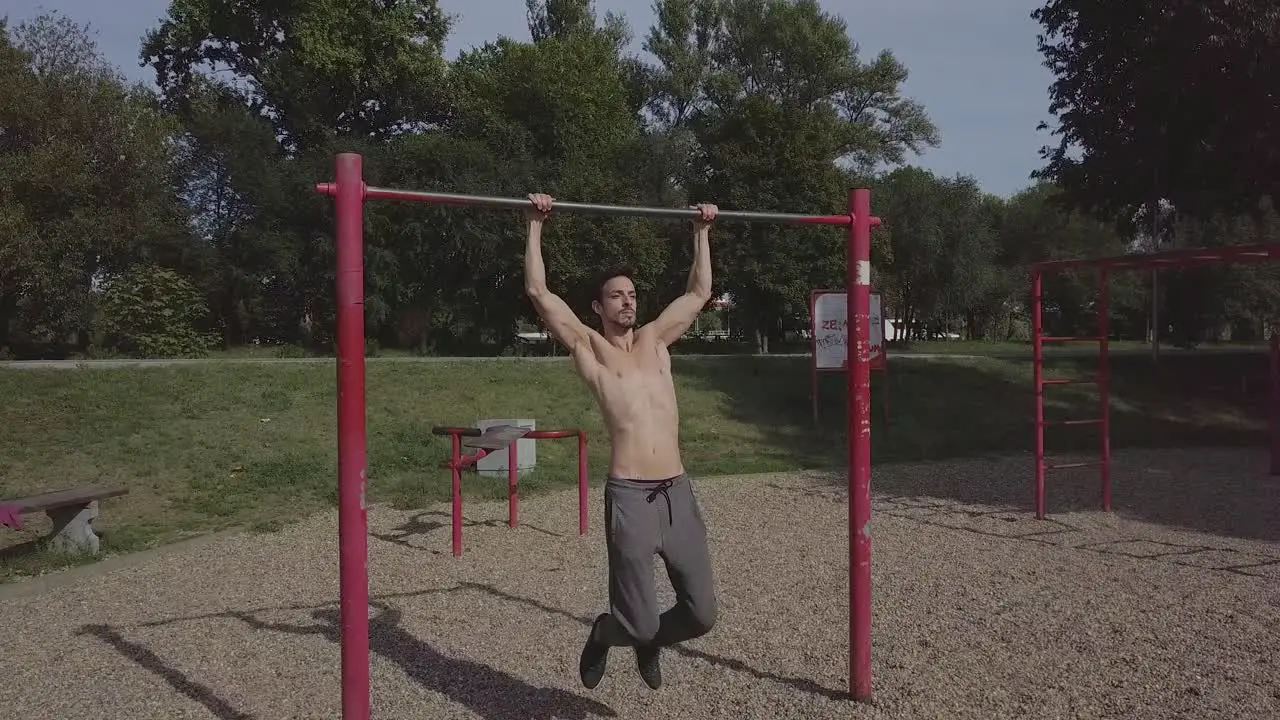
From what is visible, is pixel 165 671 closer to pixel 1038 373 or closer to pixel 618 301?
pixel 618 301

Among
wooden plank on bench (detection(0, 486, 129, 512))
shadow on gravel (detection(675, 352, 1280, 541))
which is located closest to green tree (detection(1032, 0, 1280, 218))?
shadow on gravel (detection(675, 352, 1280, 541))

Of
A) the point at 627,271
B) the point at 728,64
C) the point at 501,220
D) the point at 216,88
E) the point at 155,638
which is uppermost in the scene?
the point at 728,64

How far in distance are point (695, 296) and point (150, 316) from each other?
66.4 ft

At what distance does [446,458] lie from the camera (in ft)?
37.6

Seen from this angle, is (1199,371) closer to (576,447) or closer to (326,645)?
(576,447)

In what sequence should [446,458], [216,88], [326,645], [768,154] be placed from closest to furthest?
[326,645] < [446,458] < [768,154] < [216,88]

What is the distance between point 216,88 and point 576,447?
92.1ft

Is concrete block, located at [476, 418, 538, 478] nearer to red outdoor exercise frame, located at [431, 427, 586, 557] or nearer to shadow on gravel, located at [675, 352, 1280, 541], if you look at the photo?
red outdoor exercise frame, located at [431, 427, 586, 557]

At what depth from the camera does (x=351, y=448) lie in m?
3.27

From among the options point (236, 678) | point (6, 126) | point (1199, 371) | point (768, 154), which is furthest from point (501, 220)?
point (236, 678)

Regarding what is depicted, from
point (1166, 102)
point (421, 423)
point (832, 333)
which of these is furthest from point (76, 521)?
point (1166, 102)

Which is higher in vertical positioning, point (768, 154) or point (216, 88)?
point (216, 88)

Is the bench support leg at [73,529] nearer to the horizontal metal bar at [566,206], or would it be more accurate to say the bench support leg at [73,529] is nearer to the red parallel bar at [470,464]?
the red parallel bar at [470,464]

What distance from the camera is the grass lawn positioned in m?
9.60
